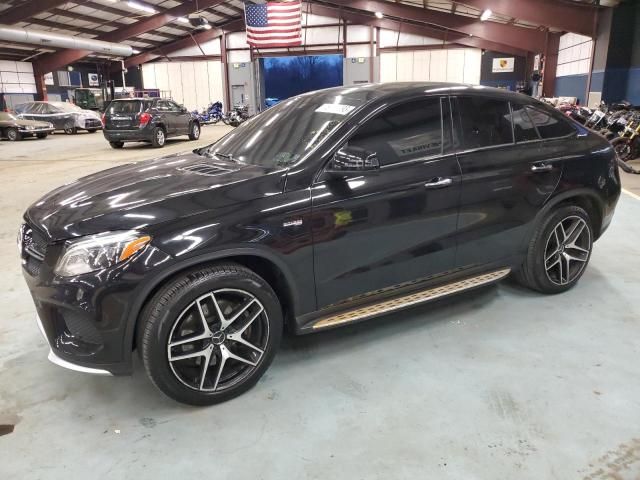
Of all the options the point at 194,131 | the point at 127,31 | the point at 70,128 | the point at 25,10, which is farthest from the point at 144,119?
the point at 127,31

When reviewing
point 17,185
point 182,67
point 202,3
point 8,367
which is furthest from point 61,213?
point 182,67

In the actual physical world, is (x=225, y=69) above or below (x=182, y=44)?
below

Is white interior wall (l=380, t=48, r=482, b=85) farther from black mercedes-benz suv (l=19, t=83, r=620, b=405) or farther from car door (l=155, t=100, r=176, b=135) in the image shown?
black mercedes-benz suv (l=19, t=83, r=620, b=405)

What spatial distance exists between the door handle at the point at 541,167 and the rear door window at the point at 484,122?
0.23 metres

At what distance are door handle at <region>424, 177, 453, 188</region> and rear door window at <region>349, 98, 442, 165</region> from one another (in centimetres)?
15

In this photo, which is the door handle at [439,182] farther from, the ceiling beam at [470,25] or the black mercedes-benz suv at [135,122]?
the ceiling beam at [470,25]

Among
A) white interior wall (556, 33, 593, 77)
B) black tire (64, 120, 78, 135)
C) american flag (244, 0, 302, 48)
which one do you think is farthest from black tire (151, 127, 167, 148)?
white interior wall (556, 33, 593, 77)

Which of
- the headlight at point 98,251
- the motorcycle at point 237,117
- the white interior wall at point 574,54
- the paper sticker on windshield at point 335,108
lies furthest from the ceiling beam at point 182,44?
the headlight at point 98,251

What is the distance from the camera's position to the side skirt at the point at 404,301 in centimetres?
253

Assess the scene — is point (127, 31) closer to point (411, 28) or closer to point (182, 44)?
point (182, 44)

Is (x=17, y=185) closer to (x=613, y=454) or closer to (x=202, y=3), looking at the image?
(x=613, y=454)

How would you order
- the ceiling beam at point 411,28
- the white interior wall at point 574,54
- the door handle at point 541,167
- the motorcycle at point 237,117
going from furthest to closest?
the ceiling beam at point 411,28
the motorcycle at point 237,117
the white interior wall at point 574,54
the door handle at point 541,167

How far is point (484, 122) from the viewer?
9.80ft

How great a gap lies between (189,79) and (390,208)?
31769 mm
